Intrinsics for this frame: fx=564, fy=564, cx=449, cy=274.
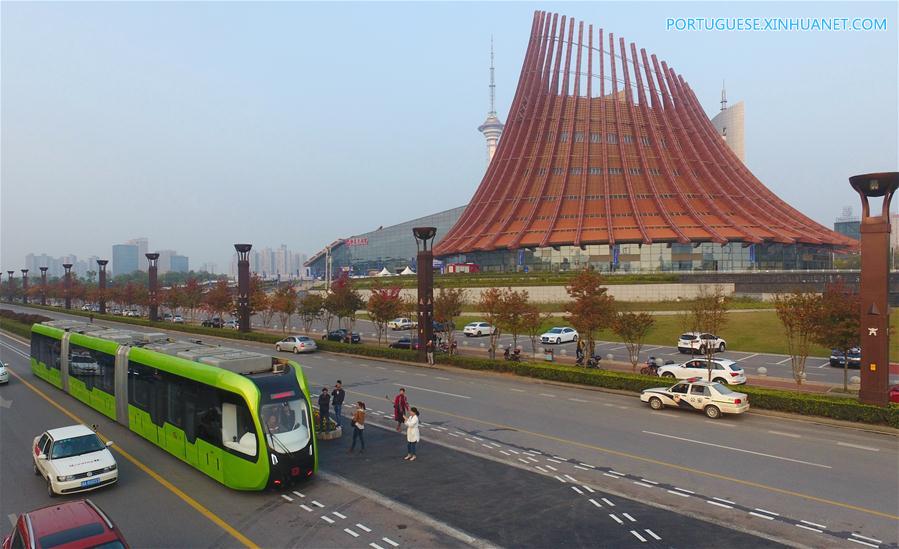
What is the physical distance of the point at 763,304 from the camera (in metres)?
51.8

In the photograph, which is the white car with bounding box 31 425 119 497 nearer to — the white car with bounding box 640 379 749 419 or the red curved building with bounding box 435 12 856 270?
the white car with bounding box 640 379 749 419

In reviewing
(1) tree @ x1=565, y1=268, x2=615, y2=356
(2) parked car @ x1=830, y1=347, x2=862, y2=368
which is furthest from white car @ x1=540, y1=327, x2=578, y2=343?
(2) parked car @ x1=830, y1=347, x2=862, y2=368

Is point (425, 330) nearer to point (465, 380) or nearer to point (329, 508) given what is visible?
point (465, 380)

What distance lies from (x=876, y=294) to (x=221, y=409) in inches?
800

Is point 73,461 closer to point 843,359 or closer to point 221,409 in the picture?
point 221,409

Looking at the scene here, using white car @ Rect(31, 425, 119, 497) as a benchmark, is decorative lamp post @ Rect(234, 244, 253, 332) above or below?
above

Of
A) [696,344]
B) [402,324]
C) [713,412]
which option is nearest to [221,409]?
[713,412]

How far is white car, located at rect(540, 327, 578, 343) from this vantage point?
4053cm

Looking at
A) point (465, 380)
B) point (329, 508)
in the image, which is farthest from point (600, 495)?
point (465, 380)

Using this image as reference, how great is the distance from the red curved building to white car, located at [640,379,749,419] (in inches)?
1880

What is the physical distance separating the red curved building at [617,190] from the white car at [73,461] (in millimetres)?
60069

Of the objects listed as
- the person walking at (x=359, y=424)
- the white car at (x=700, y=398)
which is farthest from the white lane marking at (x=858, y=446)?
the person walking at (x=359, y=424)

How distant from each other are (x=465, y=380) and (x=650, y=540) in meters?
17.6

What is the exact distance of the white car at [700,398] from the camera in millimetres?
19047
